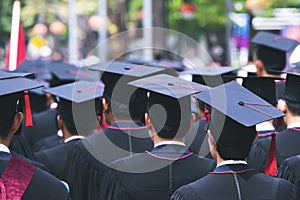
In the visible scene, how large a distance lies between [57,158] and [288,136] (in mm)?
1927

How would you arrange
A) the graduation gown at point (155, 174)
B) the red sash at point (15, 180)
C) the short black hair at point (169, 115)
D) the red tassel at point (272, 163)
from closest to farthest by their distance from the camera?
the red sash at point (15, 180) < the graduation gown at point (155, 174) < the short black hair at point (169, 115) < the red tassel at point (272, 163)

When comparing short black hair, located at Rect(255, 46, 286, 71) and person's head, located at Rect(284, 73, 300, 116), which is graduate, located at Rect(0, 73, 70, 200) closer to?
person's head, located at Rect(284, 73, 300, 116)

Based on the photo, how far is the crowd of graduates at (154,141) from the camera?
4.69m

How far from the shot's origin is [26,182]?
451 cm

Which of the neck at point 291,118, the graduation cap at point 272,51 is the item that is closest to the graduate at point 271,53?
the graduation cap at point 272,51

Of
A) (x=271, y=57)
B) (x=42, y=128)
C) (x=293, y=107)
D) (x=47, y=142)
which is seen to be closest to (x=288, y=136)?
(x=293, y=107)

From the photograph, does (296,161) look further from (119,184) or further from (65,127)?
(65,127)

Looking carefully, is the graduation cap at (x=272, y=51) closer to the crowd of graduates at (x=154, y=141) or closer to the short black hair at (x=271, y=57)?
the short black hair at (x=271, y=57)

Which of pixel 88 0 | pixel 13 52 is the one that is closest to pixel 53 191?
pixel 13 52

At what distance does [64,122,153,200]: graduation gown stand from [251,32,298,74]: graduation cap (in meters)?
2.58

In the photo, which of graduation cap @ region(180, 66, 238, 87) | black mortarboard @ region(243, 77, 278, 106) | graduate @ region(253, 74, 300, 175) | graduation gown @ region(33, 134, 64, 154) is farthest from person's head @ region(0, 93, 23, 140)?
graduation cap @ region(180, 66, 238, 87)

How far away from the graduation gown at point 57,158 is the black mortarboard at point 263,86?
166cm

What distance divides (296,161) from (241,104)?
0.64 metres

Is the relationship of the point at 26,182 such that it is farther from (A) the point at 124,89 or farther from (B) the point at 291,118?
(B) the point at 291,118
